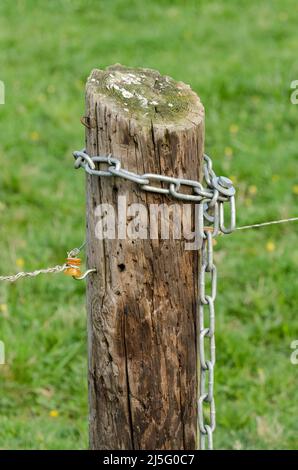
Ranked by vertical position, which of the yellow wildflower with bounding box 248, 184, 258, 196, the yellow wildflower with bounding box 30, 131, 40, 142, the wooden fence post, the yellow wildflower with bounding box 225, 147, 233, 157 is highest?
the yellow wildflower with bounding box 30, 131, 40, 142

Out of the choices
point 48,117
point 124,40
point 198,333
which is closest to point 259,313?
point 198,333

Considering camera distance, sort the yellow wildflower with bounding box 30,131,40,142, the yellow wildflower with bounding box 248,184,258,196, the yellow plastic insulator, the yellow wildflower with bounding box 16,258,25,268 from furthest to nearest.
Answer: the yellow wildflower with bounding box 30,131,40,142
the yellow wildflower with bounding box 248,184,258,196
the yellow wildflower with bounding box 16,258,25,268
the yellow plastic insulator

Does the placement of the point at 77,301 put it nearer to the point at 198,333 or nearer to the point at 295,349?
the point at 295,349

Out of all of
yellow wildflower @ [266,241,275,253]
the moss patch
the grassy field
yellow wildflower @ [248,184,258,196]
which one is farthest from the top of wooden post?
yellow wildflower @ [248,184,258,196]

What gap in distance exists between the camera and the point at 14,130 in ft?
21.0

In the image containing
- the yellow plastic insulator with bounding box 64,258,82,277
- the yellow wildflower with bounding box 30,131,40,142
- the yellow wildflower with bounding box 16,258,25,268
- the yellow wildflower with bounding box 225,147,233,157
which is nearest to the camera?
the yellow plastic insulator with bounding box 64,258,82,277

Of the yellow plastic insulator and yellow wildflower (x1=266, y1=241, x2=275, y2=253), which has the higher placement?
yellow wildflower (x1=266, y1=241, x2=275, y2=253)

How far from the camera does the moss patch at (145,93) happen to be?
2.24 metres

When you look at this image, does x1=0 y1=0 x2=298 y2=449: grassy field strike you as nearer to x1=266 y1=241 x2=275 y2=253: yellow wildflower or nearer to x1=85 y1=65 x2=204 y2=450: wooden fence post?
x1=266 y1=241 x2=275 y2=253: yellow wildflower

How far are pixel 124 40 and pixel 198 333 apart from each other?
584 cm

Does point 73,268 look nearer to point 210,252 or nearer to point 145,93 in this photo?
point 210,252

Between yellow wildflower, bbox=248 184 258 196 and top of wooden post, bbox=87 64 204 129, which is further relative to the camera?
yellow wildflower, bbox=248 184 258 196

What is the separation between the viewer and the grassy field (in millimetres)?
4008

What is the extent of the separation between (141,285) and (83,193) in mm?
3406
